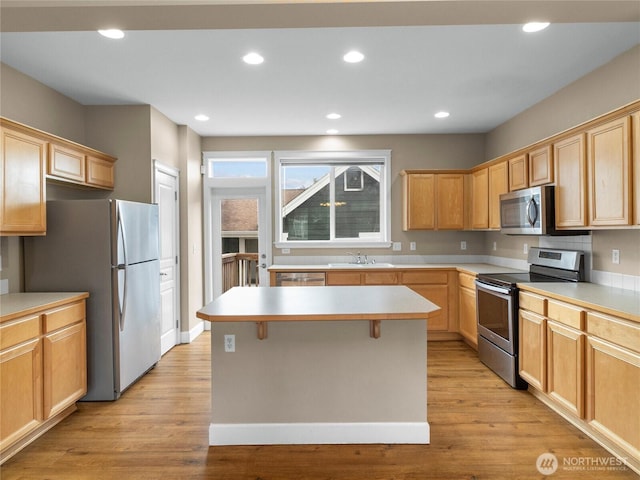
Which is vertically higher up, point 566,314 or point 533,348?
Result: point 566,314

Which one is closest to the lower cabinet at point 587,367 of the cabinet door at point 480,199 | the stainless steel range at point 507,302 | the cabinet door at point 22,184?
the stainless steel range at point 507,302

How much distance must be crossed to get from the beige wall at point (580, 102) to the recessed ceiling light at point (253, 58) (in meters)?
2.72

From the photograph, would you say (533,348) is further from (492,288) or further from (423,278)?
(423,278)

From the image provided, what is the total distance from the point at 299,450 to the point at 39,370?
5.74 feet

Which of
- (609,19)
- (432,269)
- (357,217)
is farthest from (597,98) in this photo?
(357,217)

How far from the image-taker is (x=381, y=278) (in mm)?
4844

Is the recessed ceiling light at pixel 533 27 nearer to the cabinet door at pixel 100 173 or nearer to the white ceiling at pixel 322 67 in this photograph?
the white ceiling at pixel 322 67

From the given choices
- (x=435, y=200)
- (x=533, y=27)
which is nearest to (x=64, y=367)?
(x=533, y=27)

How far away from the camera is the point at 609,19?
6.18ft

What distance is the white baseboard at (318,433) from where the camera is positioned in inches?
98.7

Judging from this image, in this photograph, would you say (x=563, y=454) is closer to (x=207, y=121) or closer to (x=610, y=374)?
(x=610, y=374)

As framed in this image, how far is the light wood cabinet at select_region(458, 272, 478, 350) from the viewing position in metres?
4.30

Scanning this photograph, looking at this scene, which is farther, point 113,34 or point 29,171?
point 29,171

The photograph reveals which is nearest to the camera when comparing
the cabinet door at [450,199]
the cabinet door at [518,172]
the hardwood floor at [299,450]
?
the hardwood floor at [299,450]
